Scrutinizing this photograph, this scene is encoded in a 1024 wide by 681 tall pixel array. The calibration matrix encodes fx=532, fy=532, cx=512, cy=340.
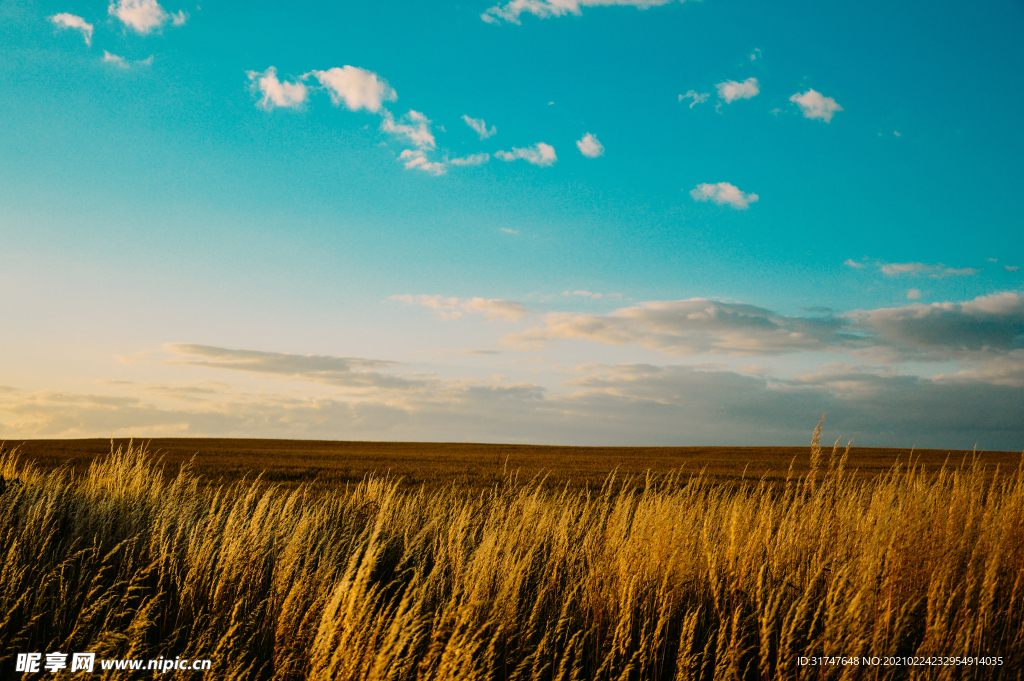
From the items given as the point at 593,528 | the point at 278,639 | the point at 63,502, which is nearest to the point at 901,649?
the point at 593,528

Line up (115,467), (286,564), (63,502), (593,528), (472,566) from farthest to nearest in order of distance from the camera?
(115,467), (63,502), (593,528), (472,566), (286,564)

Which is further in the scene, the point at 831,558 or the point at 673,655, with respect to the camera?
the point at 831,558

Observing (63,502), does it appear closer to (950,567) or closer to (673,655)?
(673,655)

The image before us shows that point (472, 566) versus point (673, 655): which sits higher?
point (472, 566)

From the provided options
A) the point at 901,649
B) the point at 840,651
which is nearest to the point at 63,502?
the point at 840,651

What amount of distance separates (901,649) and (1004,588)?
2511mm

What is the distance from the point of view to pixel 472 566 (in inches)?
206

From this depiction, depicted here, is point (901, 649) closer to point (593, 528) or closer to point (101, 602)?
point (593, 528)

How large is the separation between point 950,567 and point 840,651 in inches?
106

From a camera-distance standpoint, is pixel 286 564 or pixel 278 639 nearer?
pixel 278 639

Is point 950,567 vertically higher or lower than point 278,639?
higher

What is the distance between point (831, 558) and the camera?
534 centimetres

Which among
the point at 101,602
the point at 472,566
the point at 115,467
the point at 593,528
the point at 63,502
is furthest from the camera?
the point at 115,467

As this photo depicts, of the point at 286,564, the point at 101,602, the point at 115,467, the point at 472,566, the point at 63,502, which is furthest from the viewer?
the point at 115,467
